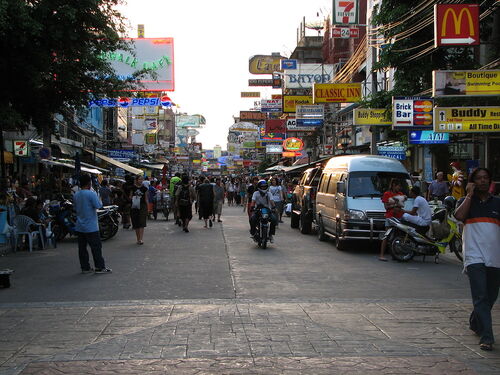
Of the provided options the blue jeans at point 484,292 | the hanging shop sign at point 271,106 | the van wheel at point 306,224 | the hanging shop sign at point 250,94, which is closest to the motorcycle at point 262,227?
the van wheel at point 306,224

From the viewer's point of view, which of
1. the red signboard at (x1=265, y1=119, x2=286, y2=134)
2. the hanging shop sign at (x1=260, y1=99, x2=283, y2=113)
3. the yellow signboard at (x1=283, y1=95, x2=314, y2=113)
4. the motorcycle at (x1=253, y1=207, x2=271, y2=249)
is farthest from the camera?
the hanging shop sign at (x1=260, y1=99, x2=283, y2=113)

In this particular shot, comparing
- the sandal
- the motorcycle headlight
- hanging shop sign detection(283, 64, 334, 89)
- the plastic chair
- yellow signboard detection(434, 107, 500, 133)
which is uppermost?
hanging shop sign detection(283, 64, 334, 89)

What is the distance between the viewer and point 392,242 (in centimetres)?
1226

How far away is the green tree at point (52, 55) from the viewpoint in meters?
11.7

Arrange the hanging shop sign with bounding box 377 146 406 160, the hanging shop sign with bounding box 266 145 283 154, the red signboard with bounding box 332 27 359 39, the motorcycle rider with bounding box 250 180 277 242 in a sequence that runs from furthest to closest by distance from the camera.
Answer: the hanging shop sign with bounding box 266 145 283 154, the red signboard with bounding box 332 27 359 39, the hanging shop sign with bounding box 377 146 406 160, the motorcycle rider with bounding box 250 180 277 242

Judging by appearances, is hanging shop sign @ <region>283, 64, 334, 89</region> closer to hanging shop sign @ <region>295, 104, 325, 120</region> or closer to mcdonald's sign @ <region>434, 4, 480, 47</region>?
hanging shop sign @ <region>295, 104, 325, 120</region>

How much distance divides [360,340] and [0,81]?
404 inches

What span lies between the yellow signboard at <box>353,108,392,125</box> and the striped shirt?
15723 mm

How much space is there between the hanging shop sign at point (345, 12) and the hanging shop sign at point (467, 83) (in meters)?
15.9

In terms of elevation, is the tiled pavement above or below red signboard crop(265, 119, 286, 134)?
below

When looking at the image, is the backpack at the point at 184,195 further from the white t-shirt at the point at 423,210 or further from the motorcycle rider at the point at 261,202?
the white t-shirt at the point at 423,210

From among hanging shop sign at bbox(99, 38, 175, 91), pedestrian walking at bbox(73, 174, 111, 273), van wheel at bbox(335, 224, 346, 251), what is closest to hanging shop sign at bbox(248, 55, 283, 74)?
hanging shop sign at bbox(99, 38, 175, 91)

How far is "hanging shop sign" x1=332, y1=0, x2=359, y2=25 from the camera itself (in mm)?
30141

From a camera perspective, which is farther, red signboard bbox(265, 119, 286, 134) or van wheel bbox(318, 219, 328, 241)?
red signboard bbox(265, 119, 286, 134)
